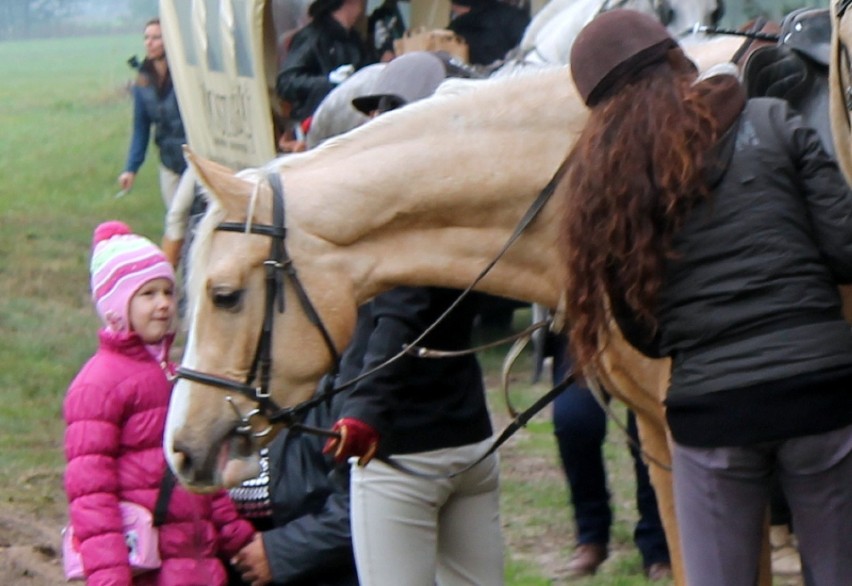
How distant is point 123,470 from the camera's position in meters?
3.84

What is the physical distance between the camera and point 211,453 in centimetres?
341

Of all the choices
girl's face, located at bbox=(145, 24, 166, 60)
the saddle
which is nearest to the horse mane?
the saddle

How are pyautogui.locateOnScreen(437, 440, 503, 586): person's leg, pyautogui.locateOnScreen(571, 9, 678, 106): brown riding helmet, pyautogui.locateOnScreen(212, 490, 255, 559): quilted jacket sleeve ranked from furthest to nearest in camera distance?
pyautogui.locateOnScreen(212, 490, 255, 559): quilted jacket sleeve < pyautogui.locateOnScreen(437, 440, 503, 586): person's leg < pyautogui.locateOnScreen(571, 9, 678, 106): brown riding helmet

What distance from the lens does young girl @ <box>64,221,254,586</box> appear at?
12.3 ft

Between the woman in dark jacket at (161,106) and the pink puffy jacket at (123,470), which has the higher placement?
the pink puffy jacket at (123,470)

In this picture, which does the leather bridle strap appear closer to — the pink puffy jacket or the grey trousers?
the pink puffy jacket

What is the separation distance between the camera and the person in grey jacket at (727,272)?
2.82 m

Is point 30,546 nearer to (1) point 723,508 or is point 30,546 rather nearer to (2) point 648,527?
(2) point 648,527

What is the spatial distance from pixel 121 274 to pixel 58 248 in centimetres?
941

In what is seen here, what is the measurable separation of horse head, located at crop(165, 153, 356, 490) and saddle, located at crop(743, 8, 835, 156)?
1091 millimetres

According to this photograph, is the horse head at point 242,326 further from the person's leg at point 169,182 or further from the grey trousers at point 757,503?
the person's leg at point 169,182

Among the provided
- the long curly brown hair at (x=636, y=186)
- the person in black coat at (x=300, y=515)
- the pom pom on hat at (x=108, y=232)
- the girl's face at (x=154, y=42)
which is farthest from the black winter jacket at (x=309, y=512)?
the girl's face at (x=154, y=42)

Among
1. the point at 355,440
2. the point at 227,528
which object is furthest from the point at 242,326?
the point at 227,528

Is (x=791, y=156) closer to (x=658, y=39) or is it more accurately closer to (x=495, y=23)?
(x=658, y=39)
